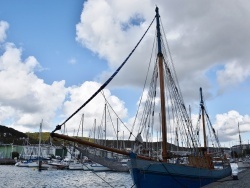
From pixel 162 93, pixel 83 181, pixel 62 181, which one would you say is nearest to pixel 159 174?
pixel 162 93

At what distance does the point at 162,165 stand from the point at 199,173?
6.80 meters

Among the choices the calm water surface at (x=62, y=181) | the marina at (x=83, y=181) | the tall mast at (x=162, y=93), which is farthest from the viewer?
the calm water surface at (x=62, y=181)

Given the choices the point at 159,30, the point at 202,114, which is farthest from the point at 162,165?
the point at 202,114

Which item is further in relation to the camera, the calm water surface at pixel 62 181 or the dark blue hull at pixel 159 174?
the calm water surface at pixel 62 181

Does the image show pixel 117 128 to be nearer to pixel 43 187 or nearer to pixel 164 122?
pixel 43 187

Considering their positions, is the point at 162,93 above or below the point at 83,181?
above

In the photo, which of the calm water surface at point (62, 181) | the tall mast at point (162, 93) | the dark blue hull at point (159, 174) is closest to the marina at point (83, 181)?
the calm water surface at point (62, 181)

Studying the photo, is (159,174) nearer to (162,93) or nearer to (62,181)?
(162,93)

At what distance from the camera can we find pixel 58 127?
18.1 m

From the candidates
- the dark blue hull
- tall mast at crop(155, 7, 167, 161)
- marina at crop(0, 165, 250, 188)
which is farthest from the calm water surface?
the dark blue hull

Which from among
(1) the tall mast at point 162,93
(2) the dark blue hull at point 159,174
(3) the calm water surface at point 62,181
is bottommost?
(3) the calm water surface at point 62,181

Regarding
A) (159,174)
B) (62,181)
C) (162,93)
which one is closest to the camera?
(159,174)

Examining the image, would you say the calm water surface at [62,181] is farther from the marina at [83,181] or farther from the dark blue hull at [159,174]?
the dark blue hull at [159,174]

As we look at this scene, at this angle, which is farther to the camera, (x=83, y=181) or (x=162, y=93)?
(x=83, y=181)
